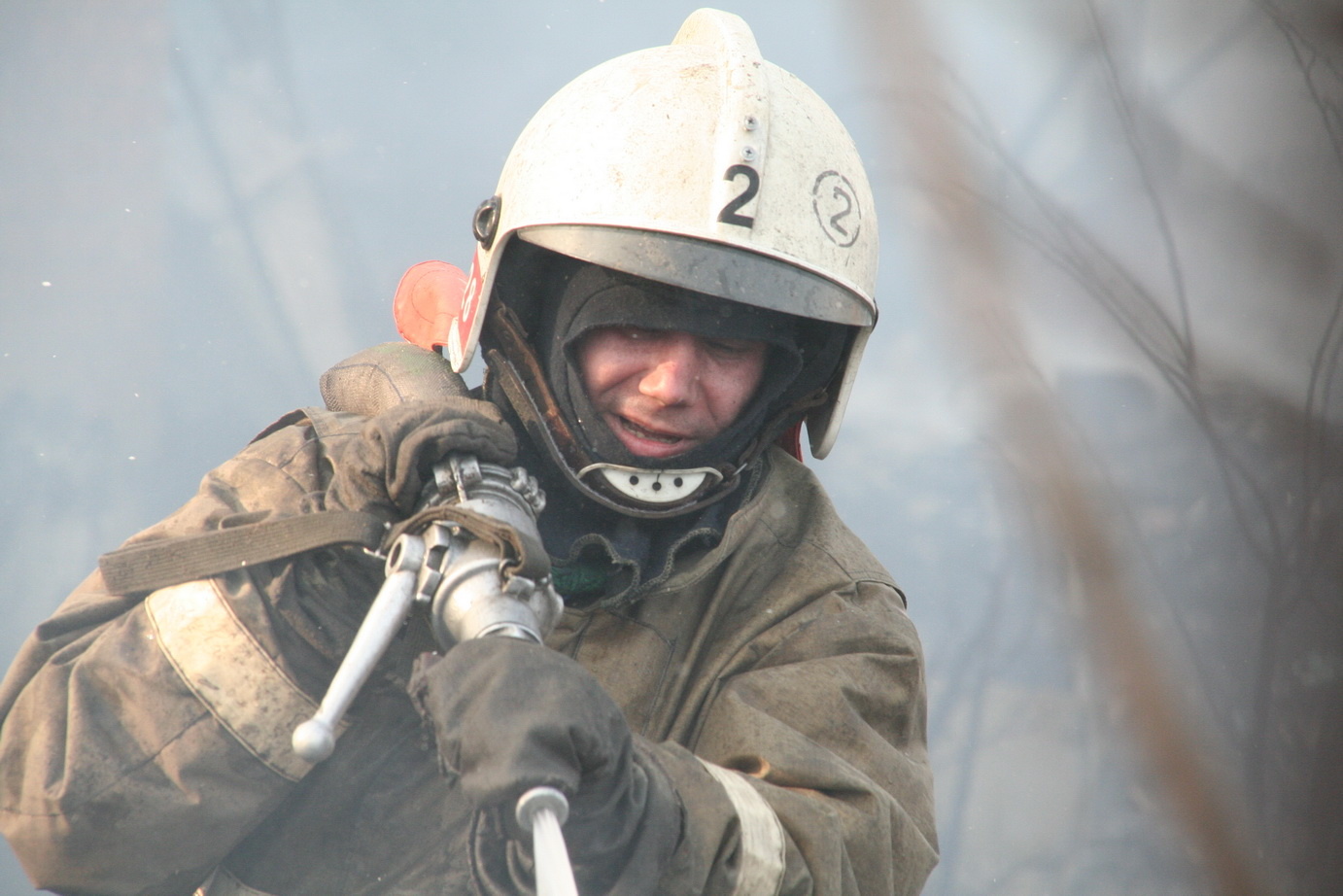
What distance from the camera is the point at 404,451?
1.36m

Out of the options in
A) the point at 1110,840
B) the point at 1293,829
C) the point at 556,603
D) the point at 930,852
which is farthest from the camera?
the point at 1110,840

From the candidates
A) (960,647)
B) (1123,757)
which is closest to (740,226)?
(960,647)

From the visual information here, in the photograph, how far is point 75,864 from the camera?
51.9 inches

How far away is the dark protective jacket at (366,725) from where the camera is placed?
131cm

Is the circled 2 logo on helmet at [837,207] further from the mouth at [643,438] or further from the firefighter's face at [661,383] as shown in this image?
the mouth at [643,438]

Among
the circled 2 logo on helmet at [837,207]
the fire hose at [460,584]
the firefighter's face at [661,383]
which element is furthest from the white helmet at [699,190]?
the fire hose at [460,584]

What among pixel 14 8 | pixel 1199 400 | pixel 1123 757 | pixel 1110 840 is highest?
pixel 14 8

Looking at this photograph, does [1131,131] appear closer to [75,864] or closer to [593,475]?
[593,475]

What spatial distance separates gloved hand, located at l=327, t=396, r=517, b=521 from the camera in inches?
53.8

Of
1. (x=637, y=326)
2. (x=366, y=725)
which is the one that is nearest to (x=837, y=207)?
(x=637, y=326)

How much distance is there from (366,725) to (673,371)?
63cm

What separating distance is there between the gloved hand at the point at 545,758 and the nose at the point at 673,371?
0.55 meters

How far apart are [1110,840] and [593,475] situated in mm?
2600

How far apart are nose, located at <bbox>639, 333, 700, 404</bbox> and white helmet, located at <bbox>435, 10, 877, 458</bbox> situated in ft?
0.31
